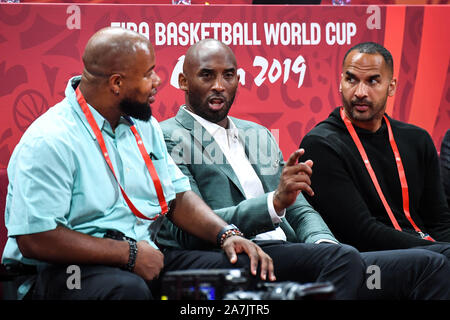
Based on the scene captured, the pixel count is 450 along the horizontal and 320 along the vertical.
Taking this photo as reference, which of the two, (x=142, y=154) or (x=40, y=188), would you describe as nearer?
(x=40, y=188)

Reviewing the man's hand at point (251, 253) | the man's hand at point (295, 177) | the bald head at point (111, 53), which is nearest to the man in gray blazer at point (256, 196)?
the man's hand at point (295, 177)

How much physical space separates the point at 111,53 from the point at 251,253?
0.95 meters

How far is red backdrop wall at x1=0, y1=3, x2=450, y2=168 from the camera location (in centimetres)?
344

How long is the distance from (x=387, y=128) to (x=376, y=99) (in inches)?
7.4

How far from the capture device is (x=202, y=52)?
3.27 m

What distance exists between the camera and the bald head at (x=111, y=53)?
2490 mm

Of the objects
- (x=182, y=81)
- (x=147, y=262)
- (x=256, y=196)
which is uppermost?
(x=182, y=81)

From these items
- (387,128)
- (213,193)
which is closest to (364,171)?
(387,128)

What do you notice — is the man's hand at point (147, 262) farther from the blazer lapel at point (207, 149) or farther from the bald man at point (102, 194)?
the blazer lapel at point (207, 149)

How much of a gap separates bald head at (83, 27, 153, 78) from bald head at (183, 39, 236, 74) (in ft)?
2.53

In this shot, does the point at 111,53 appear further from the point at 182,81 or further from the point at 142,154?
the point at 182,81

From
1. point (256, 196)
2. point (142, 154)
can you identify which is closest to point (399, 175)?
point (256, 196)

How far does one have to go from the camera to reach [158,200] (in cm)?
262
